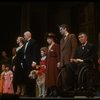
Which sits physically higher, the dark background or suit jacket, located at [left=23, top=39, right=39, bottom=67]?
the dark background

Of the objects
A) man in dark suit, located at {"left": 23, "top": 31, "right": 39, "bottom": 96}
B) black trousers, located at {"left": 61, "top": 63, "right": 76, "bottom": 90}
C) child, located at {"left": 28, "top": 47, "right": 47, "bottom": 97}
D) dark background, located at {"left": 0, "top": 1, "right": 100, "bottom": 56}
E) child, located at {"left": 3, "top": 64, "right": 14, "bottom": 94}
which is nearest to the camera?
black trousers, located at {"left": 61, "top": 63, "right": 76, "bottom": 90}

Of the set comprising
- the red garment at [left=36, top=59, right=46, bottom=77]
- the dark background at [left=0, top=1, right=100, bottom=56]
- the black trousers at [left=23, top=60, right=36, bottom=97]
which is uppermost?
the dark background at [left=0, top=1, right=100, bottom=56]

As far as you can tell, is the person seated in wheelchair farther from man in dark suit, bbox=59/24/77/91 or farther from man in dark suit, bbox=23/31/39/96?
man in dark suit, bbox=23/31/39/96

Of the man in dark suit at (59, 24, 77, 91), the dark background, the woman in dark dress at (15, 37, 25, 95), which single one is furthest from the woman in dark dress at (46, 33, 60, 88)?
the dark background

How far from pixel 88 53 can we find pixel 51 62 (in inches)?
36.7

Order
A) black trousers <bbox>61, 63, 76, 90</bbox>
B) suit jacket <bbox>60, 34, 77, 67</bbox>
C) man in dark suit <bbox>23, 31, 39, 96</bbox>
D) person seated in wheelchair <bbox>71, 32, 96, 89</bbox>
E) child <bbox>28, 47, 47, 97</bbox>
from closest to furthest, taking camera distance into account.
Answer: person seated in wheelchair <bbox>71, 32, 96, 89</bbox>, black trousers <bbox>61, 63, 76, 90</bbox>, suit jacket <bbox>60, 34, 77, 67</bbox>, man in dark suit <bbox>23, 31, 39, 96</bbox>, child <bbox>28, 47, 47, 97</bbox>

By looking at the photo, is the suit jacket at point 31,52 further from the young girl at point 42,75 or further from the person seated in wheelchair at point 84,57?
the person seated in wheelchair at point 84,57

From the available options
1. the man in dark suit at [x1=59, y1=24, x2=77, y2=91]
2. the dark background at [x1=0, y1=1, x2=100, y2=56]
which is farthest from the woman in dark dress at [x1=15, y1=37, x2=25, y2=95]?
the dark background at [x1=0, y1=1, x2=100, y2=56]

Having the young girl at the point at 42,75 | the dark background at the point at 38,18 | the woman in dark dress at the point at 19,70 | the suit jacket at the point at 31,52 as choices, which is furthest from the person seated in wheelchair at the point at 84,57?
the dark background at the point at 38,18

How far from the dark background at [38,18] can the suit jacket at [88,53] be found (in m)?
2.60

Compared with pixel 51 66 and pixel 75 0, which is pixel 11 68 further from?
pixel 75 0

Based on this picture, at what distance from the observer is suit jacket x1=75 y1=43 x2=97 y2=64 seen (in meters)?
7.31

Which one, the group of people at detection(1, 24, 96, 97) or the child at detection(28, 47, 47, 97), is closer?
the group of people at detection(1, 24, 96, 97)

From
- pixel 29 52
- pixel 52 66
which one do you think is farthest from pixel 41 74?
pixel 29 52
